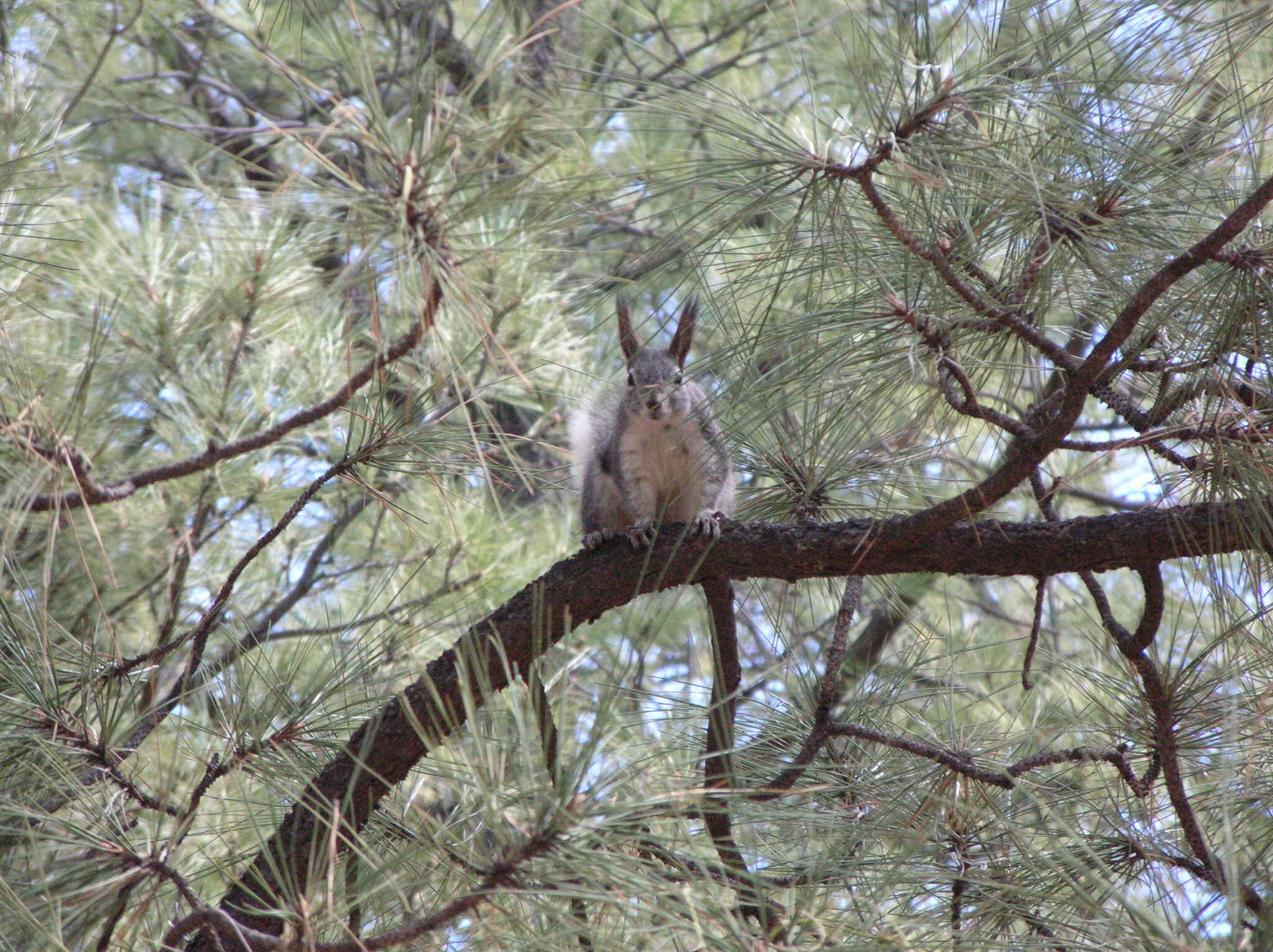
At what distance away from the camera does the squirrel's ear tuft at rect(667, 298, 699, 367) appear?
72.6 inches

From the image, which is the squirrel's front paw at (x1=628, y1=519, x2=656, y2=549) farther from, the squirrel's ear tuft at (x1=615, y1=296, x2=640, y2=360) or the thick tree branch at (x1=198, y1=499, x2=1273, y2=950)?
the squirrel's ear tuft at (x1=615, y1=296, x2=640, y2=360)

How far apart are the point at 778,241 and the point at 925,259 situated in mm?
208

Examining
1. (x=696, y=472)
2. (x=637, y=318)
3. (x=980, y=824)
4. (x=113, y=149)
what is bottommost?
(x=980, y=824)

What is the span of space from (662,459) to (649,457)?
3 cm

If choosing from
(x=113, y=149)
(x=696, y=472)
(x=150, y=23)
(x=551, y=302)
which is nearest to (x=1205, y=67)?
(x=696, y=472)

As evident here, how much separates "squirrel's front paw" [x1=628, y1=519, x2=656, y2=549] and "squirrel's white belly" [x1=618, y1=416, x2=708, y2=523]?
4.8 inches

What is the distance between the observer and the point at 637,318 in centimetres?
254

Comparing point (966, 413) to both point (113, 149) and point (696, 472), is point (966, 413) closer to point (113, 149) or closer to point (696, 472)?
point (696, 472)

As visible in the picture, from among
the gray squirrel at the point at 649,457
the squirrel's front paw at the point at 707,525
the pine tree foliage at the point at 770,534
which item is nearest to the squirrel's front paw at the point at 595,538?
the gray squirrel at the point at 649,457

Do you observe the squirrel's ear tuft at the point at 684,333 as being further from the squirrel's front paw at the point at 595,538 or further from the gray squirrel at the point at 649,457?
the squirrel's front paw at the point at 595,538

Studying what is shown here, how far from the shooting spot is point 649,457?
219 centimetres

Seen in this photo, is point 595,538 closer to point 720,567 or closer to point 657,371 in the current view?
point 657,371

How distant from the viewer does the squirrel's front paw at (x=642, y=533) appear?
70.5 inches

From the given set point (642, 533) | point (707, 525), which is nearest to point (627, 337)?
point (642, 533)
